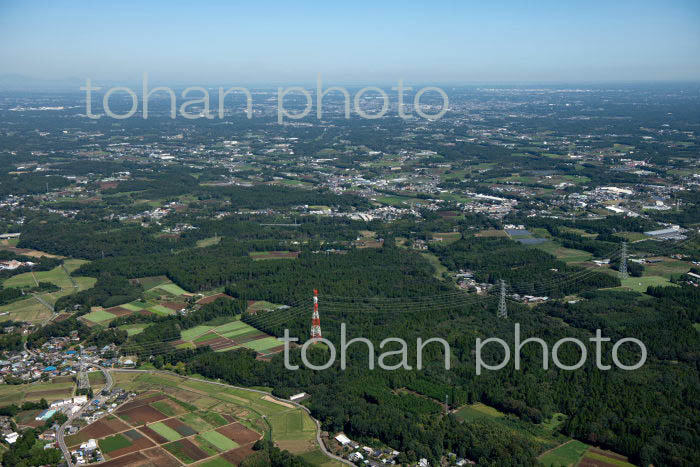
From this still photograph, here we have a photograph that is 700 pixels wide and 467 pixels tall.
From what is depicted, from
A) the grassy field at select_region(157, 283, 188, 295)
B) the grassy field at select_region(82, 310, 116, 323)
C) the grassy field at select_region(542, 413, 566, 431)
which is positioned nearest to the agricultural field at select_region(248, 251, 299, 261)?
the grassy field at select_region(157, 283, 188, 295)

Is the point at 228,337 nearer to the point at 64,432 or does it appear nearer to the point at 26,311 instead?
the point at 64,432

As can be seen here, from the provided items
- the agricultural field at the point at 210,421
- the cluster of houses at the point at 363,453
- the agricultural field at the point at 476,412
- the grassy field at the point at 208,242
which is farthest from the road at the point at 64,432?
the grassy field at the point at 208,242

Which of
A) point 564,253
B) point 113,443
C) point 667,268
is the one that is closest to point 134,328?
point 113,443

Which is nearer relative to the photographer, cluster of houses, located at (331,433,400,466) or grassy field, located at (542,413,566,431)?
cluster of houses, located at (331,433,400,466)

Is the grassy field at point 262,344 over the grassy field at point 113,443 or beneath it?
over

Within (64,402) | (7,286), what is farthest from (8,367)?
(7,286)

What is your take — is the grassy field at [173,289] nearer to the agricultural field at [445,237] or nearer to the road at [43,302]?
the road at [43,302]

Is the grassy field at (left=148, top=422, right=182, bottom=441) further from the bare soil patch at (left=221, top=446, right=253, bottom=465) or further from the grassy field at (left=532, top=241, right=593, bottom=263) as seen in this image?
the grassy field at (left=532, top=241, right=593, bottom=263)
